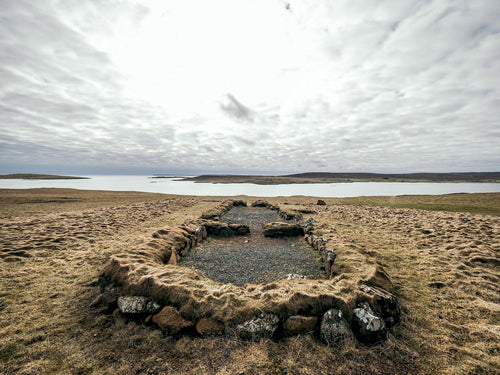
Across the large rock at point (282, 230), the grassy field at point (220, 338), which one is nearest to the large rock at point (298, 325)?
the grassy field at point (220, 338)

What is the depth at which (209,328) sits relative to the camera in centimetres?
396

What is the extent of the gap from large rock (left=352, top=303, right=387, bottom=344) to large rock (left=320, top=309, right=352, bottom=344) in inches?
7.5

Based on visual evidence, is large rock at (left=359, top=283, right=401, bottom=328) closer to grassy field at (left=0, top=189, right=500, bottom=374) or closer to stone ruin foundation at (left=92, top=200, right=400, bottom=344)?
stone ruin foundation at (left=92, top=200, right=400, bottom=344)

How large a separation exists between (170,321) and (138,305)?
90 centimetres

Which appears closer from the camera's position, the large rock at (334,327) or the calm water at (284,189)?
the large rock at (334,327)

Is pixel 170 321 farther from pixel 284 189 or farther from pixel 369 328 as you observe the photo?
pixel 284 189

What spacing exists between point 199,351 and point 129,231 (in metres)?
10.5

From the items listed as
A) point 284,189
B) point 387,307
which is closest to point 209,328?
point 387,307

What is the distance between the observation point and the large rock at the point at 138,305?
4.30m

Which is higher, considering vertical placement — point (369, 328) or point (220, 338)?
point (369, 328)

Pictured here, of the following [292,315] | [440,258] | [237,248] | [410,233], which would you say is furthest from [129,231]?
[410,233]

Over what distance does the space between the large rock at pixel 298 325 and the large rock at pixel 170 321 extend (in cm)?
196

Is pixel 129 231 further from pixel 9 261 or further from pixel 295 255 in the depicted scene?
pixel 295 255

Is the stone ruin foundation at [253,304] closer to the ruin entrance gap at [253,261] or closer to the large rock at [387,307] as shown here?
the large rock at [387,307]
